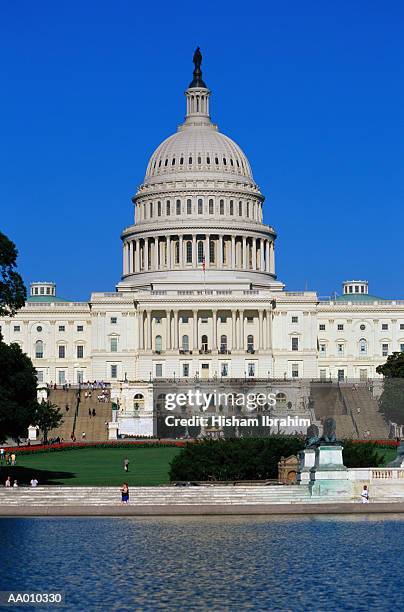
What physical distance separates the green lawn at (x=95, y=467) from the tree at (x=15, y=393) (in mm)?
3795

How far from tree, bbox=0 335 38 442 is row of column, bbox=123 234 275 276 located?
349 feet

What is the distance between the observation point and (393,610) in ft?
125

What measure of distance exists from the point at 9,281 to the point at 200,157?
11178 cm

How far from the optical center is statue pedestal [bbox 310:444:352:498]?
6481cm

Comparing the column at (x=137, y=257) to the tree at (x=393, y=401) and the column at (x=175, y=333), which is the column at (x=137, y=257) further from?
the tree at (x=393, y=401)

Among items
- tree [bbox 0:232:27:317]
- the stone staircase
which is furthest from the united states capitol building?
tree [bbox 0:232:27:317]

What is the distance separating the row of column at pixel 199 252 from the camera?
182 metres

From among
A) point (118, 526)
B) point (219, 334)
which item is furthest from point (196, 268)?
point (118, 526)

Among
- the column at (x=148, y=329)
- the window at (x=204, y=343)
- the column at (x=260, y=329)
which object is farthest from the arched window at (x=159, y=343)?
the column at (x=260, y=329)

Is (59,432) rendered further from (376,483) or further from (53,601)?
(53,601)

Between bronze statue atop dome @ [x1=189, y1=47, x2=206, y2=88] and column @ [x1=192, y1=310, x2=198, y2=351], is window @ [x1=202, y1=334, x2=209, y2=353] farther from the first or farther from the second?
bronze statue atop dome @ [x1=189, y1=47, x2=206, y2=88]

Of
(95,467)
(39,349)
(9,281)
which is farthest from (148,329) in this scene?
(9,281)

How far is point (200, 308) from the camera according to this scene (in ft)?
559

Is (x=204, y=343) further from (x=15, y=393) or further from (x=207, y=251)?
(x=15, y=393)
